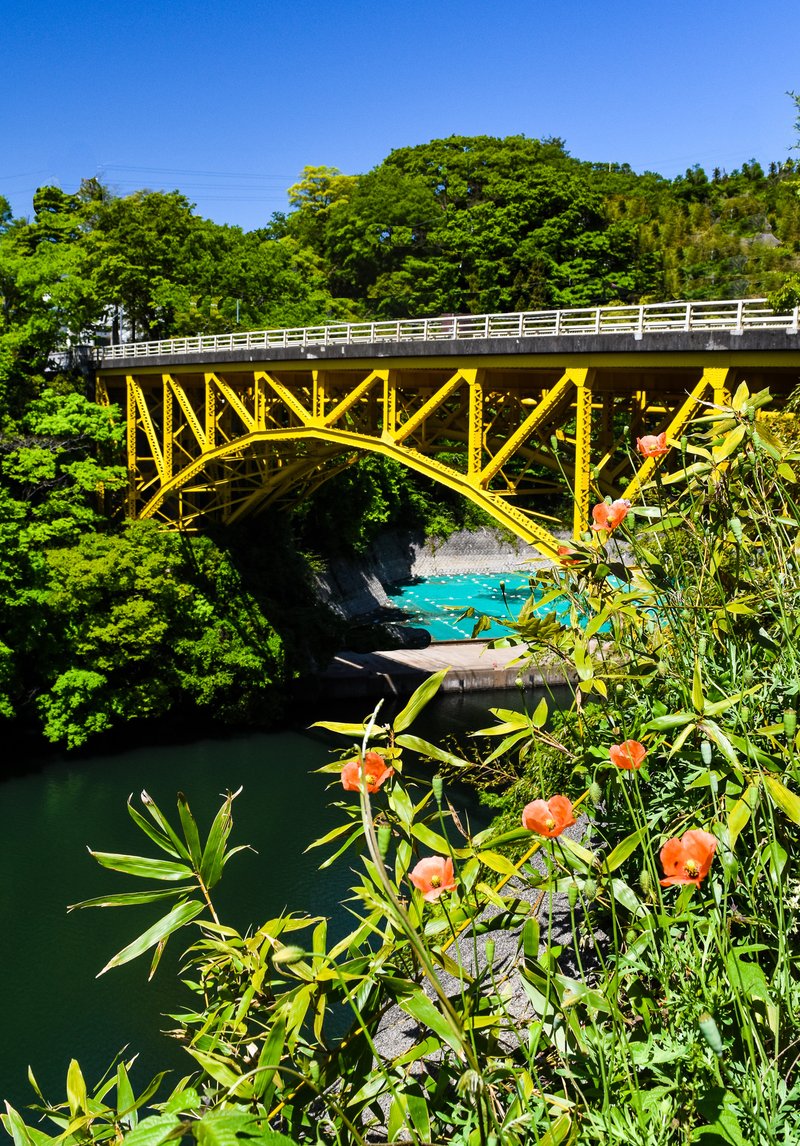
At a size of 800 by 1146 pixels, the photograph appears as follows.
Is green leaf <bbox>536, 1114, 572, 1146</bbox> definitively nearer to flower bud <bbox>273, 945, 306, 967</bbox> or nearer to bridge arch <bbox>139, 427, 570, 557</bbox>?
flower bud <bbox>273, 945, 306, 967</bbox>

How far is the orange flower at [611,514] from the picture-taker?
4.47 m

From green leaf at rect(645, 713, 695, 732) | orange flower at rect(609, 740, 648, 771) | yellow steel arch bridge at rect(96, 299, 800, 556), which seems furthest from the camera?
yellow steel arch bridge at rect(96, 299, 800, 556)

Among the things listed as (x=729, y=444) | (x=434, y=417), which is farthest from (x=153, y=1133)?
(x=434, y=417)

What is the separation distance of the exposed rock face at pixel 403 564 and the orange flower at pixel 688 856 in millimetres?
31806

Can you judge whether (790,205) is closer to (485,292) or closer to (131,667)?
(485,292)

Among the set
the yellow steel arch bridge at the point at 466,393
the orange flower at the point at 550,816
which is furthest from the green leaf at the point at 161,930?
the yellow steel arch bridge at the point at 466,393

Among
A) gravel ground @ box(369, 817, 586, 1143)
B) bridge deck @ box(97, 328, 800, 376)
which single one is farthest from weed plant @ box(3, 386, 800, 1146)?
bridge deck @ box(97, 328, 800, 376)

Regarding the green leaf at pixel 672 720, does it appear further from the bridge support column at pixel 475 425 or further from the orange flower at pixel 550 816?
the bridge support column at pixel 475 425

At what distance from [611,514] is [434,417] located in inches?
599

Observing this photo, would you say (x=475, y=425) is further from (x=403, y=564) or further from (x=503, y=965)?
(x=403, y=564)

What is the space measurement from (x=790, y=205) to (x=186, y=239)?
31.6 m

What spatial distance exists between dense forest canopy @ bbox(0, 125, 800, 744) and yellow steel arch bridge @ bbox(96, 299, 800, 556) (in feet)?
4.95

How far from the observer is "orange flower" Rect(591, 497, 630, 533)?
4.47 m

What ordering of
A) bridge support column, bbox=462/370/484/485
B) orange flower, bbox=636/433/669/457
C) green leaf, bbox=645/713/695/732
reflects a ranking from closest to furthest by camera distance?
green leaf, bbox=645/713/695/732, orange flower, bbox=636/433/669/457, bridge support column, bbox=462/370/484/485
